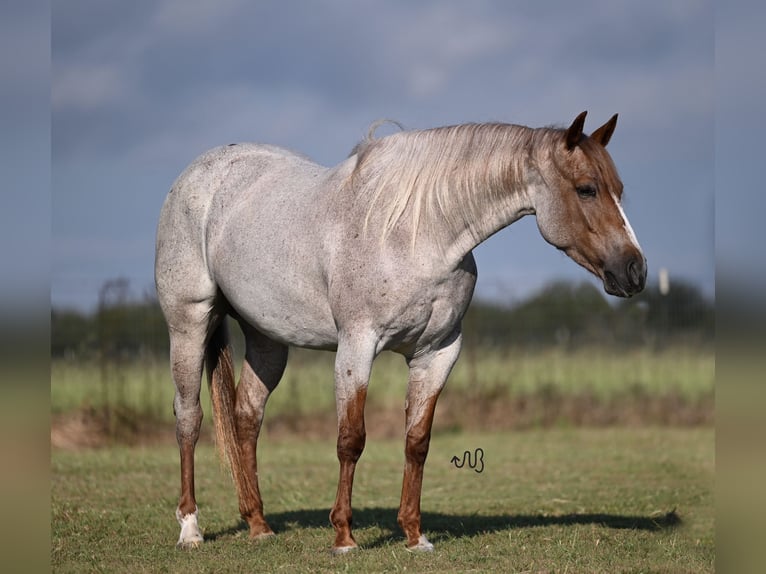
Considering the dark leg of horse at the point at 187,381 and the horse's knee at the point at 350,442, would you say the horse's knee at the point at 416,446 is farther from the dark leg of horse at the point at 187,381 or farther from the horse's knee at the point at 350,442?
the dark leg of horse at the point at 187,381

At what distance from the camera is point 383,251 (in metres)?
5.02

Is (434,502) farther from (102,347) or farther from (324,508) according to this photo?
(102,347)

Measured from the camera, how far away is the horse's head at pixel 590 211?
15.5ft

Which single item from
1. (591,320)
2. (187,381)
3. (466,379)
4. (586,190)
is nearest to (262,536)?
(187,381)

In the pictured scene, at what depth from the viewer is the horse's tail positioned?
20.2 ft

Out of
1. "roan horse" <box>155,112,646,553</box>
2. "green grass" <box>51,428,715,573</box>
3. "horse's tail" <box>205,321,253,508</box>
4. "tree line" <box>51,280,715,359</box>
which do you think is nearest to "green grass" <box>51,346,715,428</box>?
"tree line" <box>51,280,715,359</box>

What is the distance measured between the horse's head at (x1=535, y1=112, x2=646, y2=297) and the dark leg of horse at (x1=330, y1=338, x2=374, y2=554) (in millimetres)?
1304

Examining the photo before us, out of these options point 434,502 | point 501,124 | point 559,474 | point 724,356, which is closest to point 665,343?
point 559,474

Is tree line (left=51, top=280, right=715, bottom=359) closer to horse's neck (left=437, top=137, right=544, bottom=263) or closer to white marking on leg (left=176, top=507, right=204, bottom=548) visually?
white marking on leg (left=176, top=507, right=204, bottom=548)

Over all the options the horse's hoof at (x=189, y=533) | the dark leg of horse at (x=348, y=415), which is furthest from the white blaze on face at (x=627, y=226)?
the horse's hoof at (x=189, y=533)

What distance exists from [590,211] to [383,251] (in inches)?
46.7

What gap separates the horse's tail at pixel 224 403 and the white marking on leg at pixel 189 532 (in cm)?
38

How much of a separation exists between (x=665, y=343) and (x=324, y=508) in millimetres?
→ 10402

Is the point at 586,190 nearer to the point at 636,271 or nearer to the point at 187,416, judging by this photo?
the point at 636,271
